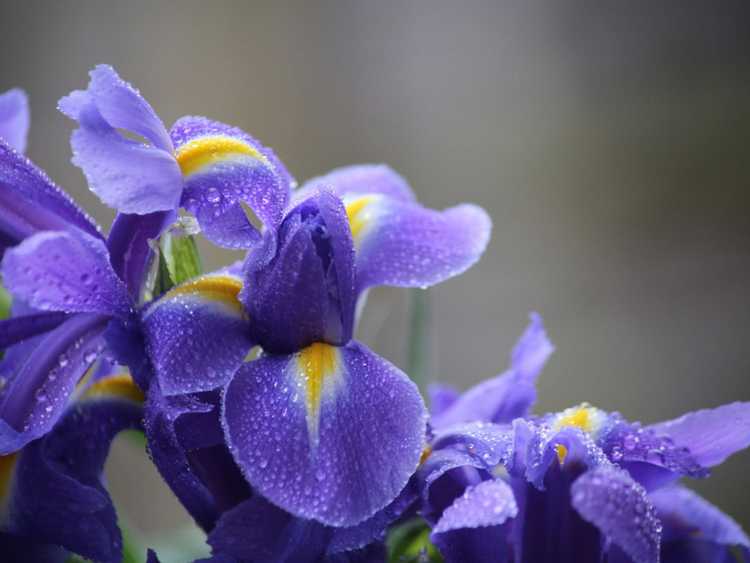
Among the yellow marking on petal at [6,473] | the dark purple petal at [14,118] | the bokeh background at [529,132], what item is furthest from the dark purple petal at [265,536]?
the bokeh background at [529,132]

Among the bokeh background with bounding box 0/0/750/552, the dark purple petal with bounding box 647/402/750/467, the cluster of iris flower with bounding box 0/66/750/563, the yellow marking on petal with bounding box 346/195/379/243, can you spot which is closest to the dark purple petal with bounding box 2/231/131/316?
the cluster of iris flower with bounding box 0/66/750/563

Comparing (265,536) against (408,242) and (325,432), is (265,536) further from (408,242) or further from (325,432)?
(408,242)

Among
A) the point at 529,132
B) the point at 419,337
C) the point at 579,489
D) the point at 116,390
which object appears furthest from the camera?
the point at 529,132

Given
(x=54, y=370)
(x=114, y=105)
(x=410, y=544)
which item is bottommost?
(x=410, y=544)

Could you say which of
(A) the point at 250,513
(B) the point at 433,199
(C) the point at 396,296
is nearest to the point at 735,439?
(A) the point at 250,513

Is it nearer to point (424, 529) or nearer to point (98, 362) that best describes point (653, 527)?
point (424, 529)

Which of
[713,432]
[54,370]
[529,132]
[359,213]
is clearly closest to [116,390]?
[54,370]

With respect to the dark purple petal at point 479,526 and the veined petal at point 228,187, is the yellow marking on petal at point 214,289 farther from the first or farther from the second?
the dark purple petal at point 479,526
